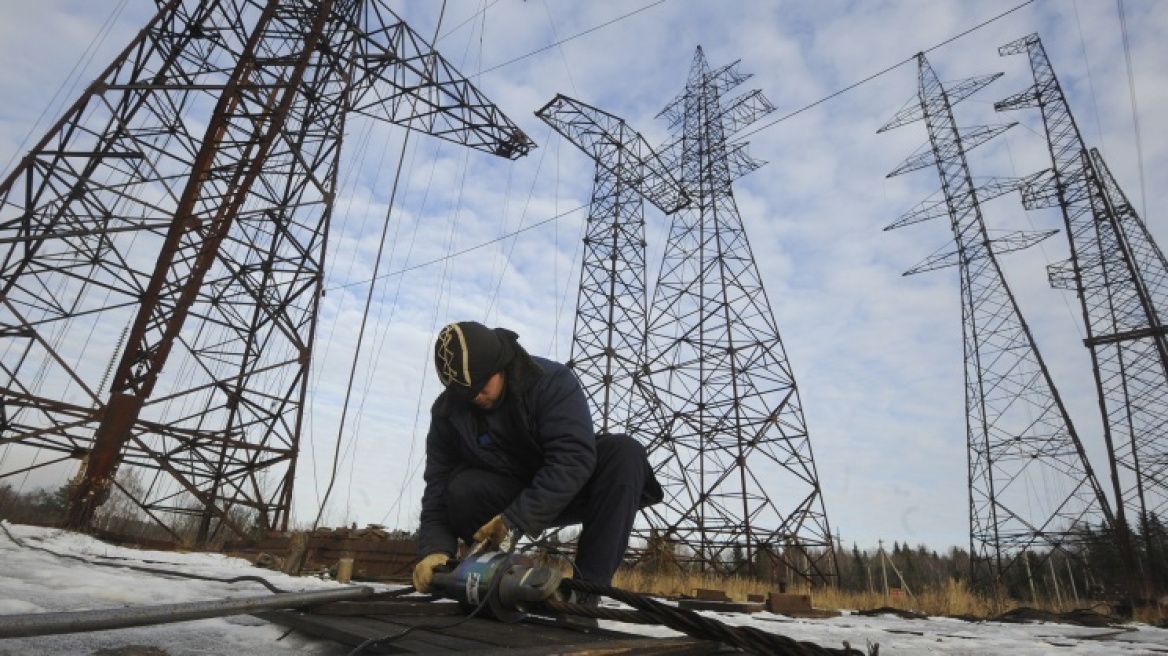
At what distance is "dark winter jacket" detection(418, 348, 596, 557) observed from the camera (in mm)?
1946

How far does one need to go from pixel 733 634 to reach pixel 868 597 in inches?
407

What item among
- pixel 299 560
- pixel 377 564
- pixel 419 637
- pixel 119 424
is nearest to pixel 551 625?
pixel 419 637

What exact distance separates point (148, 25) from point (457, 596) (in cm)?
1010

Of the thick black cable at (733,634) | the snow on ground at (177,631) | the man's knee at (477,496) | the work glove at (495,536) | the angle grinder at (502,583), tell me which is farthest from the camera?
the man's knee at (477,496)

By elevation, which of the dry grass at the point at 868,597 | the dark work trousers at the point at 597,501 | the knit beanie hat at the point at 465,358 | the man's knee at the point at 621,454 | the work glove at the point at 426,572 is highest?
the knit beanie hat at the point at 465,358

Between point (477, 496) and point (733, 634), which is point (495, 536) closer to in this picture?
point (477, 496)

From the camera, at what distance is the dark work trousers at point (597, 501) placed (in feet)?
6.97

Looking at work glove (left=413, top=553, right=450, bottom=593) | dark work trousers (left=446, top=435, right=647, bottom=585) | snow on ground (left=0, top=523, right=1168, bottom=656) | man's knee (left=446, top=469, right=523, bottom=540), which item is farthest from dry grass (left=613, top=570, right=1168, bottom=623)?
work glove (left=413, top=553, right=450, bottom=593)

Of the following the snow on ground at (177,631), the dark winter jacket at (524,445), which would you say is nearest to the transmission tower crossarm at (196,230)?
the snow on ground at (177,631)

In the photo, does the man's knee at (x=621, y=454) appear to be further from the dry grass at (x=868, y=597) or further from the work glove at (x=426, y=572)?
the dry grass at (x=868, y=597)

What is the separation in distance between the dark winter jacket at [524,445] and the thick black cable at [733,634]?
558 millimetres

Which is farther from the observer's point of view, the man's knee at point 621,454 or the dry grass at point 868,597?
the dry grass at point 868,597

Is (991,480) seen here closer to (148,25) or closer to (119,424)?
(119,424)

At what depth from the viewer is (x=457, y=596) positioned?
1.71 meters
